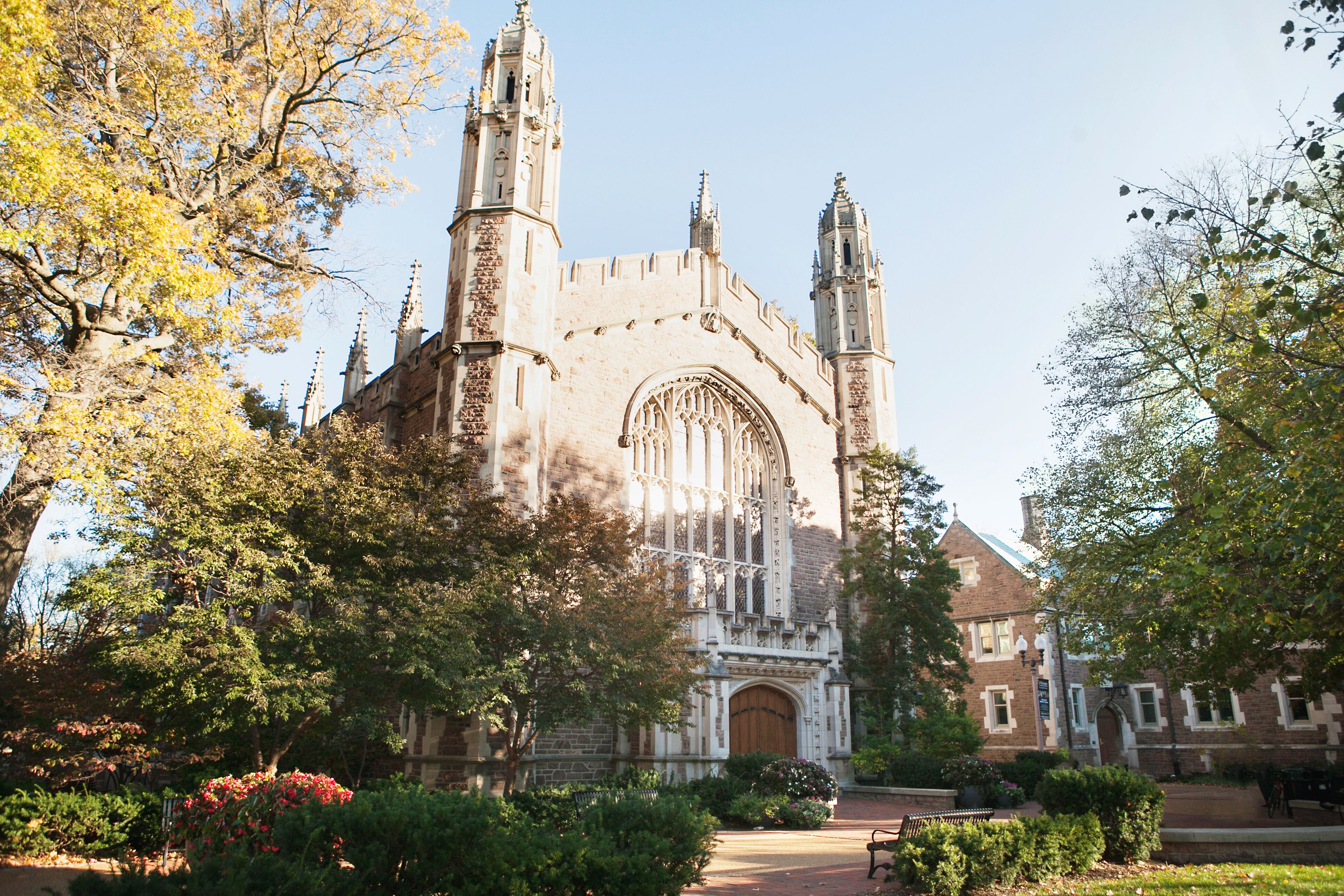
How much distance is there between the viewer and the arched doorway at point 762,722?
60.1 ft

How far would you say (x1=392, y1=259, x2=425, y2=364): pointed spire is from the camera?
74.3 feet

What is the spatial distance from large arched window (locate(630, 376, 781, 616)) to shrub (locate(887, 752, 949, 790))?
4455 millimetres

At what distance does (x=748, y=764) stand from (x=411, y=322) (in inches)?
617

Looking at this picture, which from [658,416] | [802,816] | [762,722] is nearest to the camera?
[802,816]

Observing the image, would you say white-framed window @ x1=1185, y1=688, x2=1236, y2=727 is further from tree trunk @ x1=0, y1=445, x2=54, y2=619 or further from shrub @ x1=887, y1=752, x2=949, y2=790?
tree trunk @ x1=0, y1=445, x2=54, y2=619

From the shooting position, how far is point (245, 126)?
1268cm

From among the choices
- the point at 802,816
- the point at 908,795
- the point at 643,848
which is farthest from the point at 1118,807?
the point at 908,795

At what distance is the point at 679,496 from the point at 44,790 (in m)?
13.4

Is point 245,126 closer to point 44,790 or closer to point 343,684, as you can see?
point 343,684

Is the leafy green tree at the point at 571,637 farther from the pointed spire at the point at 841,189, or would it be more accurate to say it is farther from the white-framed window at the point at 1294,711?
the white-framed window at the point at 1294,711

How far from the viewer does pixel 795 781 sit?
1534 centimetres

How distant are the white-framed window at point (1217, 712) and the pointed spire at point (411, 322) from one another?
26.4m

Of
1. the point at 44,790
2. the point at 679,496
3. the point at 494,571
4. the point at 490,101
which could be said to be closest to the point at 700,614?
the point at 679,496

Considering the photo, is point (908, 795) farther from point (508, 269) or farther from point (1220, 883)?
point (508, 269)
